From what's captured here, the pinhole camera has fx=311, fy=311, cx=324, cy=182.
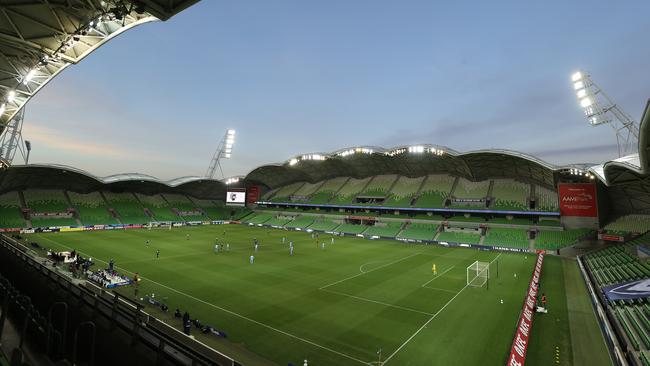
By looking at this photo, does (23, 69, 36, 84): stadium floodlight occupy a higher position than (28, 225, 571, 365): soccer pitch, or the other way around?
(23, 69, 36, 84): stadium floodlight

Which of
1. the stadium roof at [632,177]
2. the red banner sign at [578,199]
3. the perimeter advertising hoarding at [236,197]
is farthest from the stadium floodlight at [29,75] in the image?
the red banner sign at [578,199]

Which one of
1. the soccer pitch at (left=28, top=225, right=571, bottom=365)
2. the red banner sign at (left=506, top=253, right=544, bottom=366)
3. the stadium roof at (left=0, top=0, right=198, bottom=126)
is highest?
the stadium roof at (left=0, top=0, right=198, bottom=126)

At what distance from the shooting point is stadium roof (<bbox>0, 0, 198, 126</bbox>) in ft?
39.6

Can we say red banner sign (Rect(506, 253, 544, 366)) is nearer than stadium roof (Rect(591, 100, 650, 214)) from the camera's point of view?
Yes

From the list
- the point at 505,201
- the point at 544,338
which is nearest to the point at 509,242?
the point at 505,201

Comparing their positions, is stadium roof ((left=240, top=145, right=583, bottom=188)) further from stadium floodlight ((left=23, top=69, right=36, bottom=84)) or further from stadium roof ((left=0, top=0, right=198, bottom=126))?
stadium floodlight ((left=23, top=69, right=36, bottom=84))

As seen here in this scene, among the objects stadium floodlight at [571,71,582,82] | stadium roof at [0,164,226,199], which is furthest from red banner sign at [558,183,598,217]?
stadium roof at [0,164,226,199]

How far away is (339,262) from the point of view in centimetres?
3694

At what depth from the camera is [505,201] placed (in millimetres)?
57375

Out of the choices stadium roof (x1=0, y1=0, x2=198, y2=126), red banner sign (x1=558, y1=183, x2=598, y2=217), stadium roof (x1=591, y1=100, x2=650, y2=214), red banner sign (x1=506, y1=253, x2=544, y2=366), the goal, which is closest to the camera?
stadium roof (x1=0, y1=0, x2=198, y2=126)

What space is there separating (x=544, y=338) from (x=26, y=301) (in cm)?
2292

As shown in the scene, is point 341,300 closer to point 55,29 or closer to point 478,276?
point 478,276

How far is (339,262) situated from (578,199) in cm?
4015

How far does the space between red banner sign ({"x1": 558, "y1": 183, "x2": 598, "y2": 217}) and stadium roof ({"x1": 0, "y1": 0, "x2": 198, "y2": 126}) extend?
58.8 m
